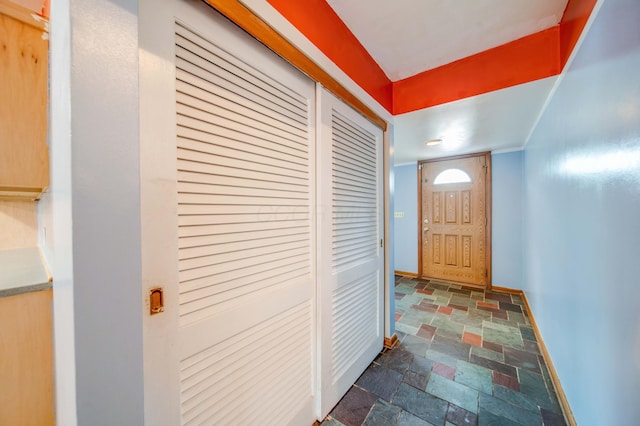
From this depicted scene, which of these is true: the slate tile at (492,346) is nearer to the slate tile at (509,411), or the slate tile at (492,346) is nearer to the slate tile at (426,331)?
the slate tile at (426,331)

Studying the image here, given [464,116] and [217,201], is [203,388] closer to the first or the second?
[217,201]

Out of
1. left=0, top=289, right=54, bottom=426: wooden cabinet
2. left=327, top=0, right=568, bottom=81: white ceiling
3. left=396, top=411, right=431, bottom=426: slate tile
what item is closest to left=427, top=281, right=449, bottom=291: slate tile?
left=396, top=411, right=431, bottom=426: slate tile

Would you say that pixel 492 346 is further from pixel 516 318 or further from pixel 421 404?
pixel 421 404

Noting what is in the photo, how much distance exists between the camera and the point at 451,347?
2064 millimetres

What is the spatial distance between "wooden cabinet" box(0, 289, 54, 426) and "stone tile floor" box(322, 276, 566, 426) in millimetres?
1345

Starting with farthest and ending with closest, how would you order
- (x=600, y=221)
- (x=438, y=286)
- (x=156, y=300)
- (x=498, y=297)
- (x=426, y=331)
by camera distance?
1. (x=438, y=286)
2. (x=498, y=297)
3. (x=426, y=331)
4. (x=600, y=221)
5. (x=156, y=300)

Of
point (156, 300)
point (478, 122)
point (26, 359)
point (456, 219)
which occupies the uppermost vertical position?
point (478, 122)

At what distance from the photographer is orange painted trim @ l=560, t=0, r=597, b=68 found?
1.06m

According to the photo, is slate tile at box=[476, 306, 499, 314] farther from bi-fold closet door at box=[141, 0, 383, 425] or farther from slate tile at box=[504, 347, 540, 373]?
bi-fold closet door at box=[141, 0, 383, 425]

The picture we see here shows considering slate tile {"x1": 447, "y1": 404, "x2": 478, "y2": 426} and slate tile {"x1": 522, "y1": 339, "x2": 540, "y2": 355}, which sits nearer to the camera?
slate tile {"x1": 447, "y1": 404, "x2": 478, "y2": 426}

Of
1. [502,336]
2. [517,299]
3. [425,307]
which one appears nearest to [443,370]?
[502,336]

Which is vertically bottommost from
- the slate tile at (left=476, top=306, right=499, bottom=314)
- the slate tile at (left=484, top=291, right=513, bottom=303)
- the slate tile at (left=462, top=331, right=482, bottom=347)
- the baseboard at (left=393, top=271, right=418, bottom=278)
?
the slate tile at (left=462, top=331, right=482, bottom=347)

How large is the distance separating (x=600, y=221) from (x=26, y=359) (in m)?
2.48

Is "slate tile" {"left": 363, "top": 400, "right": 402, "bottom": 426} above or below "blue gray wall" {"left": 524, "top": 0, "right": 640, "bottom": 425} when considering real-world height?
below
